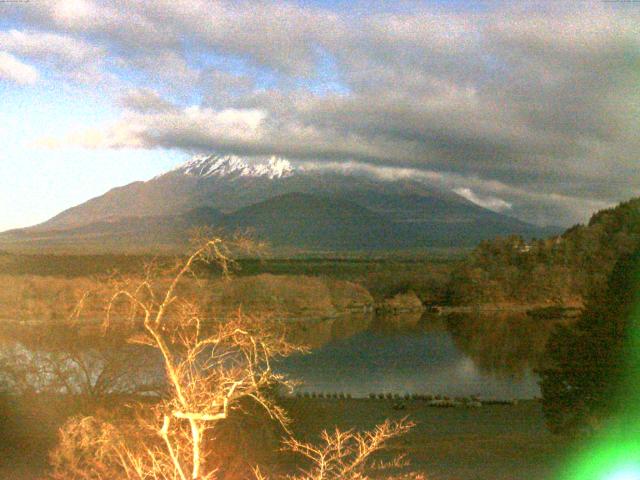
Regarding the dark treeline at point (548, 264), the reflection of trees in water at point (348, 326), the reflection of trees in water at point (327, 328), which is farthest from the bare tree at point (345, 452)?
the dark treeline at point (548, 264)

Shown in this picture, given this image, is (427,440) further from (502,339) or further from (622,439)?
(502,339)

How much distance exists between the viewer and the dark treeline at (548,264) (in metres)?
80.6

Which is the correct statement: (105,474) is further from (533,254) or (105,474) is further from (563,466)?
(533,254)

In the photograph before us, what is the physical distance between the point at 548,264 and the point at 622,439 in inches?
2954

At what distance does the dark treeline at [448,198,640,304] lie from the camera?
80.6m

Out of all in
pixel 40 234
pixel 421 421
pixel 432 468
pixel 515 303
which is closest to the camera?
pixel 432 468

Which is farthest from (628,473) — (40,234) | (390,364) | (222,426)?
(40,234)

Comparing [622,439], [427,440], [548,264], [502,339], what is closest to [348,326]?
[502,339]

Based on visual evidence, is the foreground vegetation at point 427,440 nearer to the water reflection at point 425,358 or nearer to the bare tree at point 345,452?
the bare tree at point 345,452

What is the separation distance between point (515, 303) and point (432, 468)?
67.3 metres

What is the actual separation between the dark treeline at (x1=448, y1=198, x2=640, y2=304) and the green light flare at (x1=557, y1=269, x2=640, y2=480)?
58016 mm

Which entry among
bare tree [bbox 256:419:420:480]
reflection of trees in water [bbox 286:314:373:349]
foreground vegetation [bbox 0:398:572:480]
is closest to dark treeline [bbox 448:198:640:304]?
reflection of trees in water [bbox 286:314:373:349]

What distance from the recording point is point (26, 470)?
14.3 metres

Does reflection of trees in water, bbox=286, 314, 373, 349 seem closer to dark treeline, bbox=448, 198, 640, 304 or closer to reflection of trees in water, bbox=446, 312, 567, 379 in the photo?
reflection of trees in water, bbox=446, 312, 567, 379
